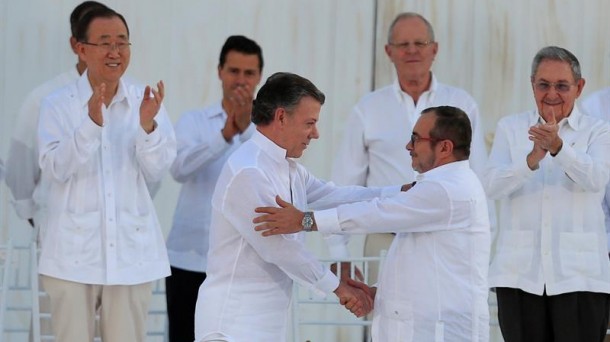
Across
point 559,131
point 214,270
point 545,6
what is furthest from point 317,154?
point 214,270

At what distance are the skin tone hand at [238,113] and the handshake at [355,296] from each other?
134 centimetres

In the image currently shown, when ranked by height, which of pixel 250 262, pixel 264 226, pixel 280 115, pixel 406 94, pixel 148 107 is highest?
pixel 406 94

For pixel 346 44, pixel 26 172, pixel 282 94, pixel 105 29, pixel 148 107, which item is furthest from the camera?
pixel 346 44

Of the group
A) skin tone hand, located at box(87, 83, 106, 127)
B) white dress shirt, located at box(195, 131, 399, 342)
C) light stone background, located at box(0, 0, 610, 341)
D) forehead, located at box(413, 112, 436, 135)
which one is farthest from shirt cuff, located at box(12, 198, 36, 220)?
forehead, located at box(413, 112, 436, 135)

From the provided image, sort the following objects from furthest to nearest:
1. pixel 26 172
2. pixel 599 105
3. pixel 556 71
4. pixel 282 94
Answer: pixel 599 105 → pixel 26 172 → pixel 556 71 → pixel 282 94

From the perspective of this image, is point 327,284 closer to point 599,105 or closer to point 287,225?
point 287,225

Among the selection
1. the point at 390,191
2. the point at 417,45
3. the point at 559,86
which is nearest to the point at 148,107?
the point at 390,191

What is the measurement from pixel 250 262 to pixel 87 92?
1.25 metres

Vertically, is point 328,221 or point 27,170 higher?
point 27,170

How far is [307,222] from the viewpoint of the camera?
461 centimetres

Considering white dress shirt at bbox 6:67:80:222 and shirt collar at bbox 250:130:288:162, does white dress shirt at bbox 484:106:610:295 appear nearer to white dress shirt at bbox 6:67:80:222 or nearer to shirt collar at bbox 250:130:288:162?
shirt collar at bbox 250:130:288:162

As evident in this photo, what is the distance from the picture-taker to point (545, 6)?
23.4 ft

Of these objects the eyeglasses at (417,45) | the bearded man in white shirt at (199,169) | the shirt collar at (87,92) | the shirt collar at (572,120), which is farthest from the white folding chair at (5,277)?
the shirt collar at (572,120)

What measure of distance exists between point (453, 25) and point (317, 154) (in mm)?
889
